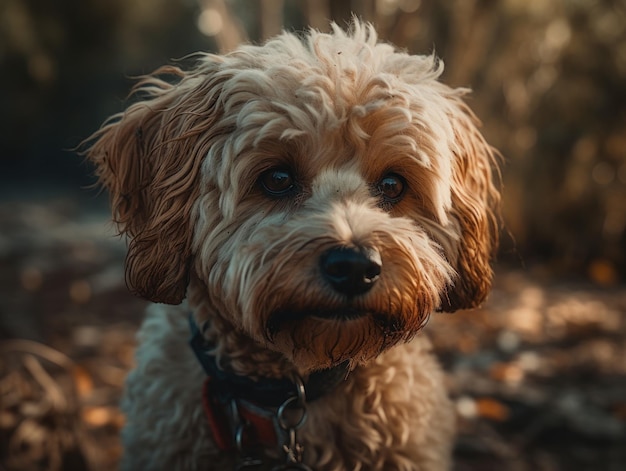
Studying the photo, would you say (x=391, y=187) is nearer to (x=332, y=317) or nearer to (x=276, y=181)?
(x=276, y=181)

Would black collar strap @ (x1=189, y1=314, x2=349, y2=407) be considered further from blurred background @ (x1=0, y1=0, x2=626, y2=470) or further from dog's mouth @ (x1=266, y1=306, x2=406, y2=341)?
blurred background @ (x1=0, y1=0, x2=626, y2=470)

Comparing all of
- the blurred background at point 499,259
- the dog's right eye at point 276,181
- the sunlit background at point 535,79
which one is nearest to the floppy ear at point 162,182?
the dog's right eye at point 276,181

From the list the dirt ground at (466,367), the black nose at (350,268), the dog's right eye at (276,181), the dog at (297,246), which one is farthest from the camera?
the dirt ground at (466,367)

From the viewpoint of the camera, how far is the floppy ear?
232 cm

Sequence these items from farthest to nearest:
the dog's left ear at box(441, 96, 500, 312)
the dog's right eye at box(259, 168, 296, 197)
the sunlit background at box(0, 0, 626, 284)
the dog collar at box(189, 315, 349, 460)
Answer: the sunlit background at box(0, 0, 626, 284) < the dog's left ear at box(441, 96, 500, 312) < the dog collar at box(189, 315, 349, 460) < the dog's right eye at box(259, 168, 296, 197)

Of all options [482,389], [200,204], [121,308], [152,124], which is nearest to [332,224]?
[200,204]

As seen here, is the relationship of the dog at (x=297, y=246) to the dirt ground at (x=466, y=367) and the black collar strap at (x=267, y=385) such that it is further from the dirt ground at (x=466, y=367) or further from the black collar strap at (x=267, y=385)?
the dirt ground at (x=466, y=367)

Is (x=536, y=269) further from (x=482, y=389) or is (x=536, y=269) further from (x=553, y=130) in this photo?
(x=482, y=389)

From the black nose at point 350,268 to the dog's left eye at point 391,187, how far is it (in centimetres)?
40

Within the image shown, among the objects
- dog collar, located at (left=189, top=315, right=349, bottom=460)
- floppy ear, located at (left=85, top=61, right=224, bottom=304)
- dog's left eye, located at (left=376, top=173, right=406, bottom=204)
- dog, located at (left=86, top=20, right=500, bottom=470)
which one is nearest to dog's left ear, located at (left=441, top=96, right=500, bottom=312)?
dog, located at (left=86, top=20, right=500, bottom=470)

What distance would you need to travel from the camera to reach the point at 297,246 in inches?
80.0

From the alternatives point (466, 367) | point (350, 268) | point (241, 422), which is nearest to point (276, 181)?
point (350, 268)

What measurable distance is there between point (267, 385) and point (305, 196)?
0.68 m

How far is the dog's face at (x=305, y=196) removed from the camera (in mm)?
2051
